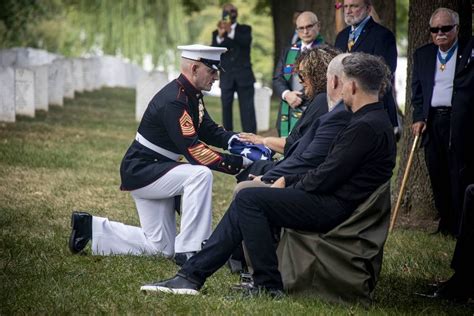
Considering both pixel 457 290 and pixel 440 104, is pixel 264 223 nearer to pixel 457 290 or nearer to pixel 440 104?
pixel 457 290

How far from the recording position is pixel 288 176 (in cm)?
748

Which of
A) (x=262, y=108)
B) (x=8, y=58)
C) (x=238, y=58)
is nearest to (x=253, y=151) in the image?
(x=238, y=58)

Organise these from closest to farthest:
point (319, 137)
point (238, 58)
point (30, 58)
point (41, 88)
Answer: point (319, 137), point (238, 58), point (41, 88), point (30, 58)

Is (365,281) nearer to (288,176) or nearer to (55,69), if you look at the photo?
(288,176)

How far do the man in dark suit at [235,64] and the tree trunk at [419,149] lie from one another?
277 inches

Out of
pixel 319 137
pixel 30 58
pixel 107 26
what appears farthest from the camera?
pixel 107 26

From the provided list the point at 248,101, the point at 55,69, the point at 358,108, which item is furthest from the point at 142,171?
the point at 55,69

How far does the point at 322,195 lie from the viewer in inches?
283

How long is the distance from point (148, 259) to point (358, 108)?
2.52 meters

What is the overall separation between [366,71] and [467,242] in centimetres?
147

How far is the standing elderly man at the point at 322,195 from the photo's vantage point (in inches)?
277

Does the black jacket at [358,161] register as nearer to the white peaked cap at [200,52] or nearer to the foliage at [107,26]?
the white peaked cap at [200,52]

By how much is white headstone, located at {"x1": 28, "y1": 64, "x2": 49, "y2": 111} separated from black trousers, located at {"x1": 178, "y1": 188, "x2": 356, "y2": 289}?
15.7 meters

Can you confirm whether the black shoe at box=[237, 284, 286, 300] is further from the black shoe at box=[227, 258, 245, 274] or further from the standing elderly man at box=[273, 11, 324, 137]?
the standing elderly man at box=[273, 11, 324, 137]
